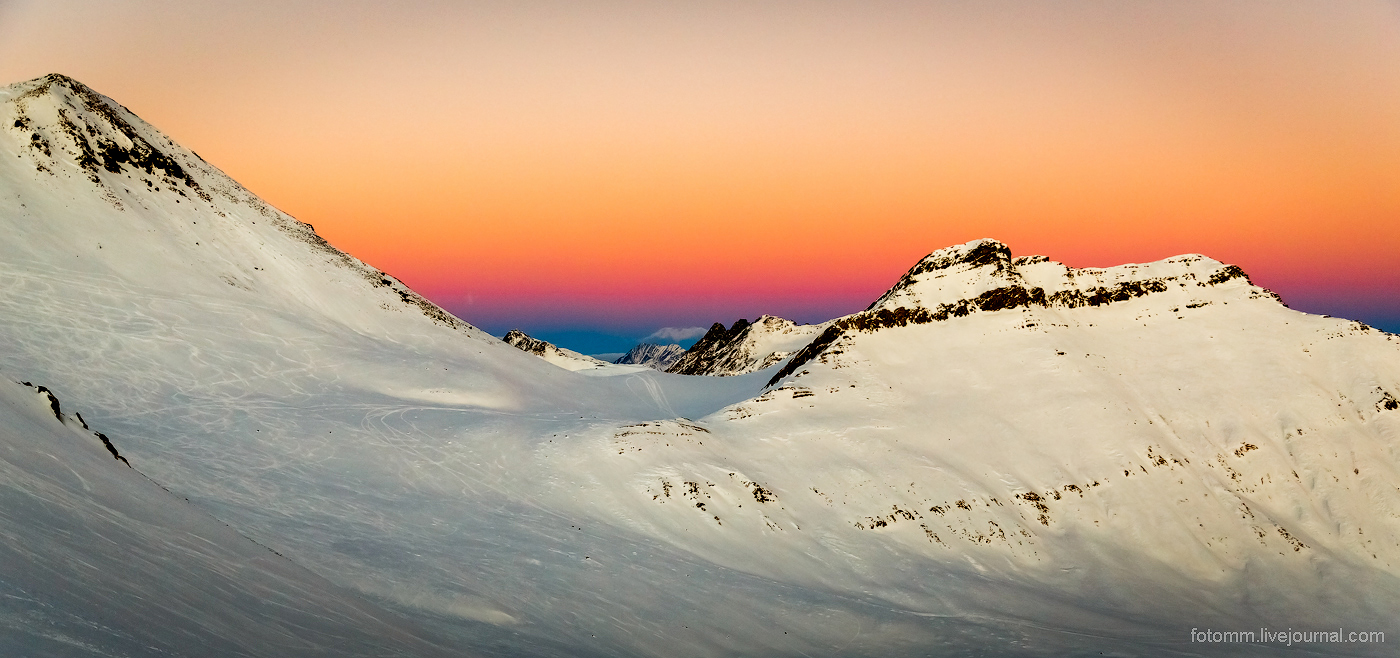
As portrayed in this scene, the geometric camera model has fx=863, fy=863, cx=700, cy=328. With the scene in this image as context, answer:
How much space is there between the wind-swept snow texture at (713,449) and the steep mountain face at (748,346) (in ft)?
114

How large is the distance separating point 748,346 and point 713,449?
246 ft

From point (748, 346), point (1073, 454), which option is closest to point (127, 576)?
point (1073, 454)

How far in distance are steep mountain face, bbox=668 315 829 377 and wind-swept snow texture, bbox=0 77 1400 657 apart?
1370 inches

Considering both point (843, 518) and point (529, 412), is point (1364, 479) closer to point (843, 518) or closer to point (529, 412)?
point (843, 518)

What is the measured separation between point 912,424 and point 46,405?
47.8 meters

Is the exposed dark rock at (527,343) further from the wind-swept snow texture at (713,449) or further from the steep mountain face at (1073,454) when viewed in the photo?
the steep mountain face at (1073,454)

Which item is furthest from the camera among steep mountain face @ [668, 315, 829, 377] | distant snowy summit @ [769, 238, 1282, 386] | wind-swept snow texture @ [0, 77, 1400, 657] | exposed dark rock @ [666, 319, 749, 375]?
exposed dark rock @ [666, 319, 749, 375]

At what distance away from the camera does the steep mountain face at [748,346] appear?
384 feet

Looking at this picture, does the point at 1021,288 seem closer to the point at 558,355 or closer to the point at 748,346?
the point at 748,346

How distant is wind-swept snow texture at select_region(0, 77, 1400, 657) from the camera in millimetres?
31750

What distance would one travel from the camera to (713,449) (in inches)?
1960

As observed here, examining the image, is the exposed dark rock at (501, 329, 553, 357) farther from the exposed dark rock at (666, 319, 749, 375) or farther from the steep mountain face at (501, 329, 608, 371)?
the exposed dark rock at (666, 319, 749, 375)

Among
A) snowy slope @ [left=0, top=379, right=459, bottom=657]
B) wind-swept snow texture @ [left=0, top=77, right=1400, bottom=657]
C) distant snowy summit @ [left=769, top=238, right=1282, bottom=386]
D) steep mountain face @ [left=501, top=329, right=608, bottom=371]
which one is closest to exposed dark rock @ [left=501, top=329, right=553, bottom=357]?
steep mountain face @ [left=501, top=329, right=608, bottom=371]

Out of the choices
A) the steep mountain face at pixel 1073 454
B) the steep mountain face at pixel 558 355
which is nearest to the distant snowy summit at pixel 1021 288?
the steep mountain face at pixel 1073 454
